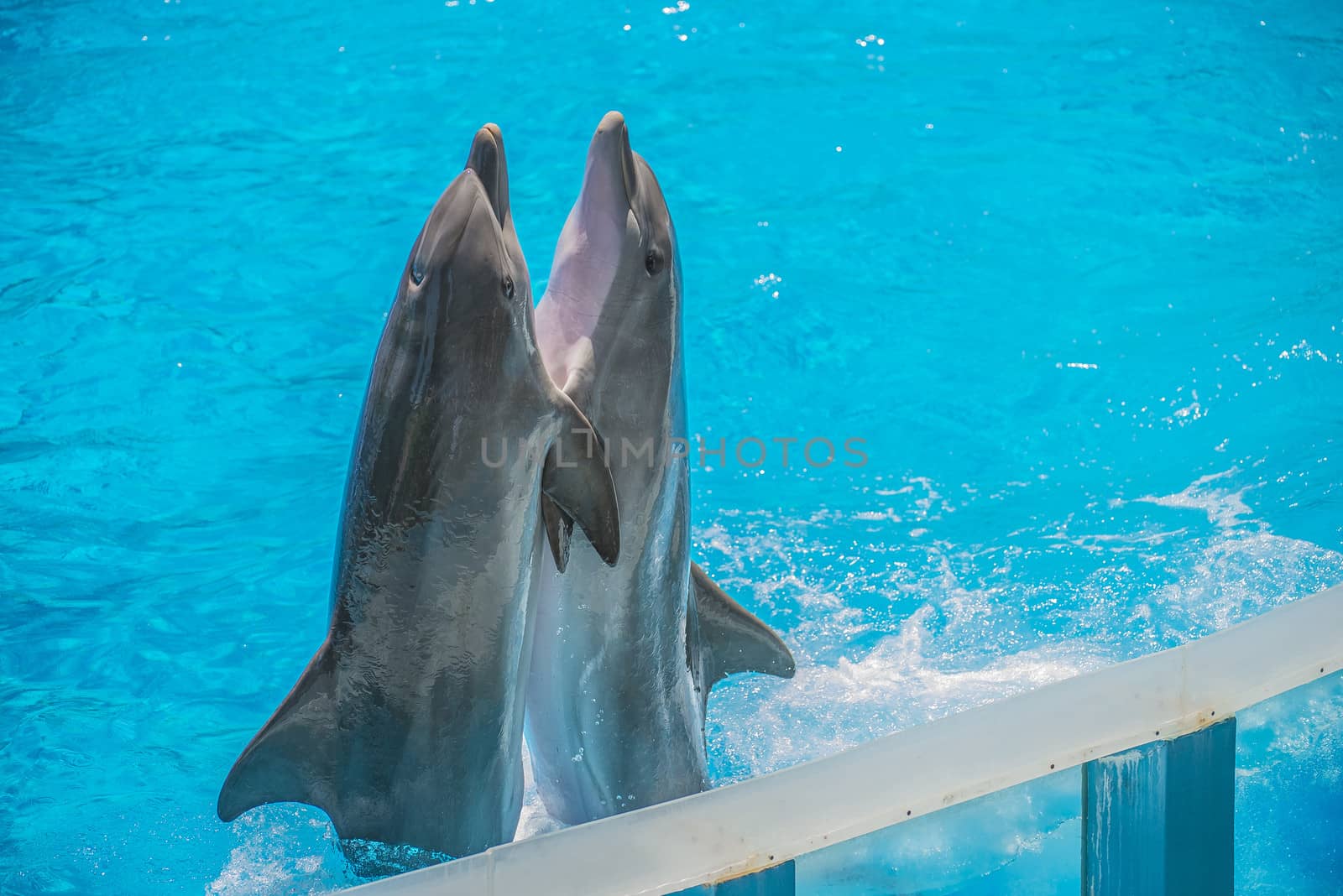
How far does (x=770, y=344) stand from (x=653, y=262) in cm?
480

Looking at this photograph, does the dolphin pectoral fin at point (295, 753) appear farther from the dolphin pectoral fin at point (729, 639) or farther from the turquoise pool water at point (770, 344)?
the dolphin pectoral fin at point (729, 639)

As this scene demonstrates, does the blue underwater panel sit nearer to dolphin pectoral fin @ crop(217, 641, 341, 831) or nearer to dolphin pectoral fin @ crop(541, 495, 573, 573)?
dolphin pectoral fin @ crop(541, 495, 573, 573)

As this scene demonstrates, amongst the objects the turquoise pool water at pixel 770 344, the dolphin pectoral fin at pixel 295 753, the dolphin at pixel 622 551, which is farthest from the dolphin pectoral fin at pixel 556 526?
the turquoise pool water at pixel 770 344

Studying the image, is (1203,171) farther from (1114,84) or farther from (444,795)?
(444,795)

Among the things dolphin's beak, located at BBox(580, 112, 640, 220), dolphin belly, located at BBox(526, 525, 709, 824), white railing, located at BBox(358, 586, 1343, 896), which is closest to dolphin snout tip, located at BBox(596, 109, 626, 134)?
dolphin's beak, located at BBox(580, 112, 640, 220)

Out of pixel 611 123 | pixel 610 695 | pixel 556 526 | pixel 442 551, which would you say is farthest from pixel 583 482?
pixel 611 123

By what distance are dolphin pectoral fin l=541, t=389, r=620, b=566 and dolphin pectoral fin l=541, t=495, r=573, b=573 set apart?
0.14 ft

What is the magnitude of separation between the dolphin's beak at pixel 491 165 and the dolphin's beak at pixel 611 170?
0.28m

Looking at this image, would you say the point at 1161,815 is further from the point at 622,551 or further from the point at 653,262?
the point at 653,262

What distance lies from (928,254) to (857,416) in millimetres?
1883

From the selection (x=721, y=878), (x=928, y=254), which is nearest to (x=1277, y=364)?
(x=928, y=254)

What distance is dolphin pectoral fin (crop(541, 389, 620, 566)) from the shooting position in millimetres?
3498

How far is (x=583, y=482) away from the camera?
11.6ft

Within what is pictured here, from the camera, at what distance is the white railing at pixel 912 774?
274 centimetres
